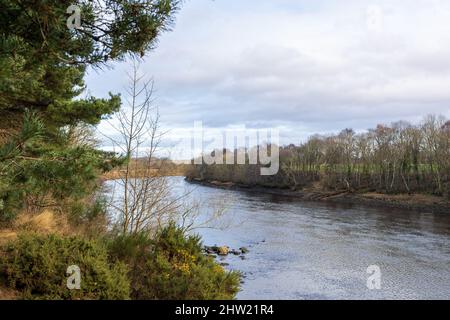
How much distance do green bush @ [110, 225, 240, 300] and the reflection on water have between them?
683 cm

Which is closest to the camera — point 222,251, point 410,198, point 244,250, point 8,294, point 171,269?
point 8,294

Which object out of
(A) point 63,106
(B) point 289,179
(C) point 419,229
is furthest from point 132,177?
(B) point 289,179

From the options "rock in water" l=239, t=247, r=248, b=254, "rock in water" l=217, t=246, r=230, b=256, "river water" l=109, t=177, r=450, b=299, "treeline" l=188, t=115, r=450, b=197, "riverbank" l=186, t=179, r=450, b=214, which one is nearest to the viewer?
"river water" l=109, t=177, r=450, b=299

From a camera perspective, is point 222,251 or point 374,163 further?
Answer: point 374,163

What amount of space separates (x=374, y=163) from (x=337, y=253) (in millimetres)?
34965

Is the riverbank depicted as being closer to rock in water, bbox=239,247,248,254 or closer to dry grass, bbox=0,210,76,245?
rock in water, bbox=239,247,248,254

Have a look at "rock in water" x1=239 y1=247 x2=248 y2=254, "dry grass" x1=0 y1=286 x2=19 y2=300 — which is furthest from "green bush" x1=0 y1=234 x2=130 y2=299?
"rock in water" x1=239 y1=247 x2=248 y2=254

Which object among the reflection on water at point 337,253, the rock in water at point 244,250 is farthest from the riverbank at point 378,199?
the rock in water at point 244,250

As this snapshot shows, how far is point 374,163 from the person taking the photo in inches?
2115

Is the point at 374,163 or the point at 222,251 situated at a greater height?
the point at 374,163

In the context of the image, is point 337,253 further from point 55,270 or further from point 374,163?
point 374,163

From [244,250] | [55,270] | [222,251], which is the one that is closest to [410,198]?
[244,250]

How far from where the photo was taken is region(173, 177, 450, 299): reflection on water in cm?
1572

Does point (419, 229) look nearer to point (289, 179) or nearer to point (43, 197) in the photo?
point (43, 197)
